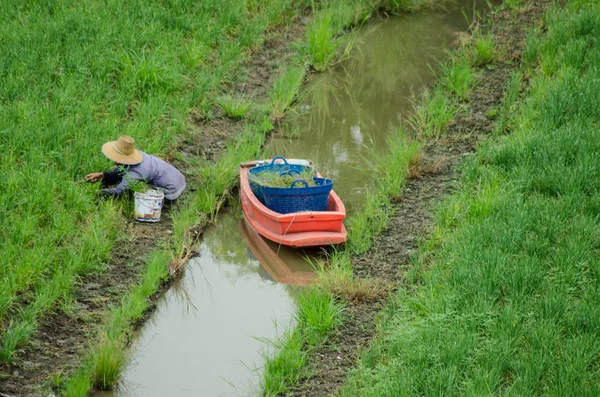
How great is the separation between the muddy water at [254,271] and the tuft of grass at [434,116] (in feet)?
1.35

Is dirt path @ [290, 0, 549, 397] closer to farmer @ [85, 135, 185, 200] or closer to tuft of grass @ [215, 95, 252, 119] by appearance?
farmer @ [85, 135, 185, 200]

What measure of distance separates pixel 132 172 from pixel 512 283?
399 centimetres

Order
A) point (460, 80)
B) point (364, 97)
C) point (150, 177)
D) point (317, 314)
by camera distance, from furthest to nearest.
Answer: point (364, 97) → point (460, 80) → point (150, 177) → point (317, 314)

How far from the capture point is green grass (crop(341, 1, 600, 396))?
5.13 meters

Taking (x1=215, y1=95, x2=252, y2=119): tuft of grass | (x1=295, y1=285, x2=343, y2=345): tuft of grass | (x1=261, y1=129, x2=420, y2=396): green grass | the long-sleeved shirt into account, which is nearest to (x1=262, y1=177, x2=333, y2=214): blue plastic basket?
(x1=261, y1=129, x2=420, y2=396): green grass

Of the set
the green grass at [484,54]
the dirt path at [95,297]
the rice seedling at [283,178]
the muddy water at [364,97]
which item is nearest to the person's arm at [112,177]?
the dirt path at [95,297]

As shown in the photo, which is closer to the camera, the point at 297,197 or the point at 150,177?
the point at 297,197

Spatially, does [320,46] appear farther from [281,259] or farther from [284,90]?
[281,259]

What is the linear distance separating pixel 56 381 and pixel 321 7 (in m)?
11.0

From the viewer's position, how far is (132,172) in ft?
26.7

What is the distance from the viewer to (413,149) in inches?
361

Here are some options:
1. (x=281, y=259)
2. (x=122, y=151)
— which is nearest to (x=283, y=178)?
(x=281, y=259)

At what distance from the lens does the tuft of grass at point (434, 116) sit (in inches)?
401

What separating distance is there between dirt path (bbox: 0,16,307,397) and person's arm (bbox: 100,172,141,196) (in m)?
0.33
